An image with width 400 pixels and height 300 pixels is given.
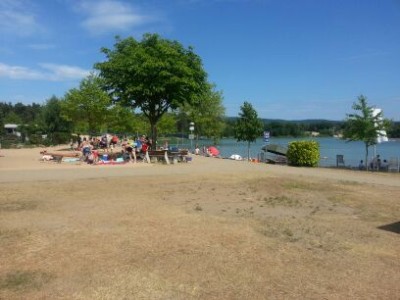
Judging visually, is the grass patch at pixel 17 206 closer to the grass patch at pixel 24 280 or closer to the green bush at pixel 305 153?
the grass patch at pixel 24 280

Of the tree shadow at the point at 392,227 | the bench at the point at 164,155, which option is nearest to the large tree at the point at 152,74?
the bench at the point at 164,155

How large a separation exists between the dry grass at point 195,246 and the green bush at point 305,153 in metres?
12.3

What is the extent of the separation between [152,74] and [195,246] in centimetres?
1761

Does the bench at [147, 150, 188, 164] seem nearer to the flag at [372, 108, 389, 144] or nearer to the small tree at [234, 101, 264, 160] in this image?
the flag at [372, 108, 389, 144]

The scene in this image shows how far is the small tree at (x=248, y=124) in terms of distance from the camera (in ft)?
118

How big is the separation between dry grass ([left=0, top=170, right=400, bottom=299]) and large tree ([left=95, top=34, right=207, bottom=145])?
12.2 meters

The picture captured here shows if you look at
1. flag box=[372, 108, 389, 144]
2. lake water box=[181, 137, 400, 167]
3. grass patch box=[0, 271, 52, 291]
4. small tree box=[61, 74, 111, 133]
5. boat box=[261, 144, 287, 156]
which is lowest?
lake water box=[181, 137, 400, 167]

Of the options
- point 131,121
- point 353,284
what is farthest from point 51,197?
point 131,121

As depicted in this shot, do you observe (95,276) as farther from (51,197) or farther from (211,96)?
(211,96)

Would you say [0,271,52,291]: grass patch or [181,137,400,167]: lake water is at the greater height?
[0,271,52,291]: grass patch

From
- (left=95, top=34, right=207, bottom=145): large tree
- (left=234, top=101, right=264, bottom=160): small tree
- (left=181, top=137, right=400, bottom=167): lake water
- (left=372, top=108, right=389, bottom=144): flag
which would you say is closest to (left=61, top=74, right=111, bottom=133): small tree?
(left=95, top=34, right=207, bottom=145): large tree

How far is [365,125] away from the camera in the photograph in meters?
24.6

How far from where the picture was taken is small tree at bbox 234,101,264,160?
35844 millimetres

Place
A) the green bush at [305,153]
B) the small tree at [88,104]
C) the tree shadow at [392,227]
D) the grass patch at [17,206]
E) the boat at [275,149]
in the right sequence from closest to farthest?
the tree shadow at [392,227] → the grass patch at [17,206] → the green bush at [305,153] → the boat at [275,149] → the small tree at [88,104]
